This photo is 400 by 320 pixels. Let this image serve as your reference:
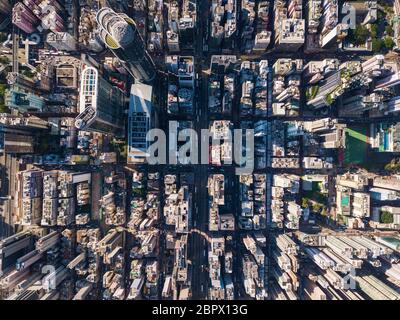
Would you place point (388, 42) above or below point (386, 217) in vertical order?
above

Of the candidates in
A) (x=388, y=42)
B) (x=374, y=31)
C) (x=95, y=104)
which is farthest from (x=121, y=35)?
(x=388, y=42)

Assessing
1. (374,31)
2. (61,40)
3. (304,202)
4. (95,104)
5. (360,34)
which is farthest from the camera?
(304,202)

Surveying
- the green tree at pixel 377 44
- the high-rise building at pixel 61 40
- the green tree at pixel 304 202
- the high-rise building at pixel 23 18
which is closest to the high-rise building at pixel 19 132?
the high-rise building at pixel 61 40

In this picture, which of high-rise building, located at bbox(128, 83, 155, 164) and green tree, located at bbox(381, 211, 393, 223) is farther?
green tree, located at bbox(381, 211, 393, 223)

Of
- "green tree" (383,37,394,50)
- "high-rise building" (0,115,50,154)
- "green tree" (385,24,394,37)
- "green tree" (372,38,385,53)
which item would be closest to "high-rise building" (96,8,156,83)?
"high-rise building" (0,115,50,154)

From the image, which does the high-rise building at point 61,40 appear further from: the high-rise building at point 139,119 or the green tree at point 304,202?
the green tree at point 304,202

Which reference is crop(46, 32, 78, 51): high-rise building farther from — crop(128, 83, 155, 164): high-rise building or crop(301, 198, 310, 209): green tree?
crop(301, 198, 310, 209): green tree

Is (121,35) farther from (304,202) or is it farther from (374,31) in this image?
(374,31)

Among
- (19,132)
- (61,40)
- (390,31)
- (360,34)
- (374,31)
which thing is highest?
(390,31)
